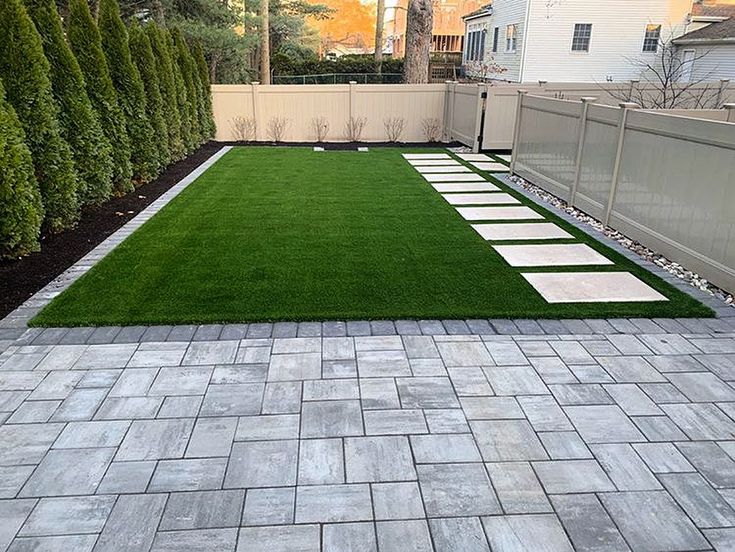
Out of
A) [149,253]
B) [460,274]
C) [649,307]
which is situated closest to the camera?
[649,307]

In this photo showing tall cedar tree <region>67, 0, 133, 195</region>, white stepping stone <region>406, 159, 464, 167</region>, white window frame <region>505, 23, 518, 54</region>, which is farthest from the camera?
white window frame <region>505, 23, 518, 54</region>

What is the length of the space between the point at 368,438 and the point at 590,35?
19593 millimetres

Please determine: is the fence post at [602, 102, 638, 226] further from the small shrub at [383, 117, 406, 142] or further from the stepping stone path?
the small shrub at [383, 117, 406, 142]

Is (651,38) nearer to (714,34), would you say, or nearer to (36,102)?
(714,34)

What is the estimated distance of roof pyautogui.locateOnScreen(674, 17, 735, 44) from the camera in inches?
644

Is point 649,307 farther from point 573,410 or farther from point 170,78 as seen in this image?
point 170,78

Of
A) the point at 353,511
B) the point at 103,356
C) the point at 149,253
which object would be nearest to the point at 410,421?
the point at 353,511

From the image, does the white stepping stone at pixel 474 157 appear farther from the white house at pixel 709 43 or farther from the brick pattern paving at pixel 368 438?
the white house at pixel 709 43

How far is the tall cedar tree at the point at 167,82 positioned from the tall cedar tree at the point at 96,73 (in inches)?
85.9

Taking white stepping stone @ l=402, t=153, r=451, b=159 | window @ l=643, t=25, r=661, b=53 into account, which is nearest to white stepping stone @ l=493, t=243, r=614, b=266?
white stepping stone @ l=402, t=153, r=451, b=159

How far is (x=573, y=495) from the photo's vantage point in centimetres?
214

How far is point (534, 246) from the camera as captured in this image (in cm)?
526

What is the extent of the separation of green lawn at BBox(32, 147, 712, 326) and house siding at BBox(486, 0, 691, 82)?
1345 centimetres

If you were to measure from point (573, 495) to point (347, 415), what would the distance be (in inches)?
41.6
